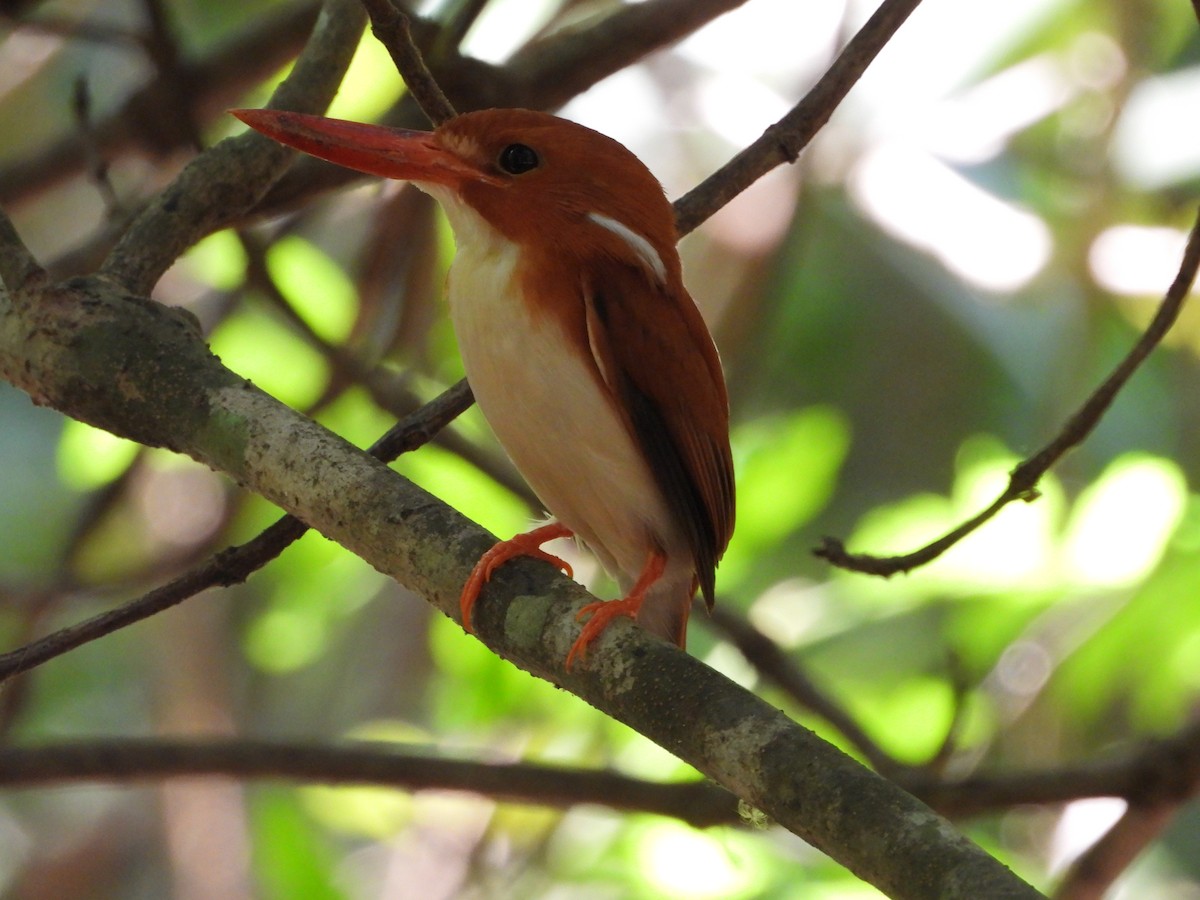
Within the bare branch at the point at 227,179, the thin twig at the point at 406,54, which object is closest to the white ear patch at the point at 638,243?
the thin twig at the point at 406,54

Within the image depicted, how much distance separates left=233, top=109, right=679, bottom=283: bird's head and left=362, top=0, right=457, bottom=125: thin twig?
1.5 inches

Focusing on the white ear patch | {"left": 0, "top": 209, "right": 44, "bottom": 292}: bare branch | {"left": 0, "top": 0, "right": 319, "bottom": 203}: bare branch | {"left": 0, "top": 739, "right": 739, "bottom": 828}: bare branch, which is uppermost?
{"left": 0, "top": 0, "right": 319, "bottom": 203}: bare branch

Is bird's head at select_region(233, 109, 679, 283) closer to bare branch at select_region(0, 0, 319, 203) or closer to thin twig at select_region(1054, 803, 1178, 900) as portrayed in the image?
bare branch at select_region(0, 0, 319, 203)

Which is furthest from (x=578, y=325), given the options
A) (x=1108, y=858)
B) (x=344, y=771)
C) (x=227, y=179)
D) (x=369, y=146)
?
(x=1108, y=858)

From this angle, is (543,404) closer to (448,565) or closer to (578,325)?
(578,325)

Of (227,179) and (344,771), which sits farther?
(344,771)

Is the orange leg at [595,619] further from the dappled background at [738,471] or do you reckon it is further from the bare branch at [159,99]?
the bare branch at [159,99]

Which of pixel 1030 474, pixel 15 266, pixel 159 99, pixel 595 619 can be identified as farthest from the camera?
pixel 159 99

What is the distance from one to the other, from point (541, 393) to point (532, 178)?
35cm

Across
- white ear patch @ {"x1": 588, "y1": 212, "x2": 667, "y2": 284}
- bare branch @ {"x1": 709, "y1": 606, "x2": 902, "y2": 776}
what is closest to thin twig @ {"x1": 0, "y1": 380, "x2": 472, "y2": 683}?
white ear patch @ {"x1": 588, "y1": 212, "x2": 667, "y2": 284}

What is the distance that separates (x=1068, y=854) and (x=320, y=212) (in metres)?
2.53

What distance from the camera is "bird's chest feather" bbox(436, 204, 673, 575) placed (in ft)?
6.26

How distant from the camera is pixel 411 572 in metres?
1.43

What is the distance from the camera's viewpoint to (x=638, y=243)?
204 cm
